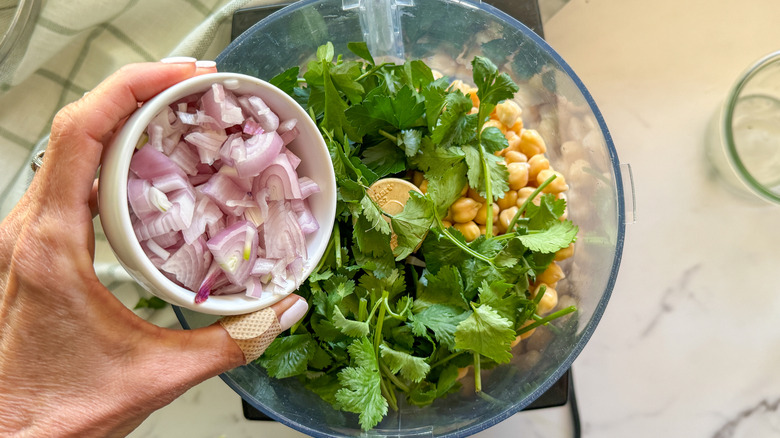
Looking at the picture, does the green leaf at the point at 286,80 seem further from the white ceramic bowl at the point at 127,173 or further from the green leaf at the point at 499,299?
the green leaf at the point at 499,299

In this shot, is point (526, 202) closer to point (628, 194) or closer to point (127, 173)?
point (628, 194)

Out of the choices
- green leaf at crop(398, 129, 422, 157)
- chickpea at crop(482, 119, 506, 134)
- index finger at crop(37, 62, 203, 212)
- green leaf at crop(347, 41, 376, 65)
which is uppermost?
index finger at crop(37, 62, 203, 212)

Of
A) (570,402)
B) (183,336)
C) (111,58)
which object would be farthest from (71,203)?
(570,402)

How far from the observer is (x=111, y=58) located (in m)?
1.02

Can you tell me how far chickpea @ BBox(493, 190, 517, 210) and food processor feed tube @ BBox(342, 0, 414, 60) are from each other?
1.00 ft

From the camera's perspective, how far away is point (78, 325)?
609mm

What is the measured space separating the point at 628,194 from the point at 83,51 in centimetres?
100

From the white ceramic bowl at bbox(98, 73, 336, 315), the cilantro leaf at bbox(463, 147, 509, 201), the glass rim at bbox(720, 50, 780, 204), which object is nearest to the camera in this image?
the white ceramic bowl at bbox(98, 73, 336, 315)

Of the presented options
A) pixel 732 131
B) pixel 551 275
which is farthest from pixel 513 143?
pixel 732 131

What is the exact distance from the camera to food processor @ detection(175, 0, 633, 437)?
89 centimetres

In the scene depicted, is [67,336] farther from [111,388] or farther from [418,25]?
[418,25]

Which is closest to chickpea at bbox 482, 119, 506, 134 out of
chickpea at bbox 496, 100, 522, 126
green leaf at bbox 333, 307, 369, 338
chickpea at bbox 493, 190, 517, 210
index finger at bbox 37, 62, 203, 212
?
chickpea at bbox 496, 100, 522, 126

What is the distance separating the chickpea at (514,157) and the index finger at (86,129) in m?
0.59

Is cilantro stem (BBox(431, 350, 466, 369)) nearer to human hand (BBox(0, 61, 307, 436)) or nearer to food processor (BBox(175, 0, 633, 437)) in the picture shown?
food processor (BBox(175, 0, 633, 437))
